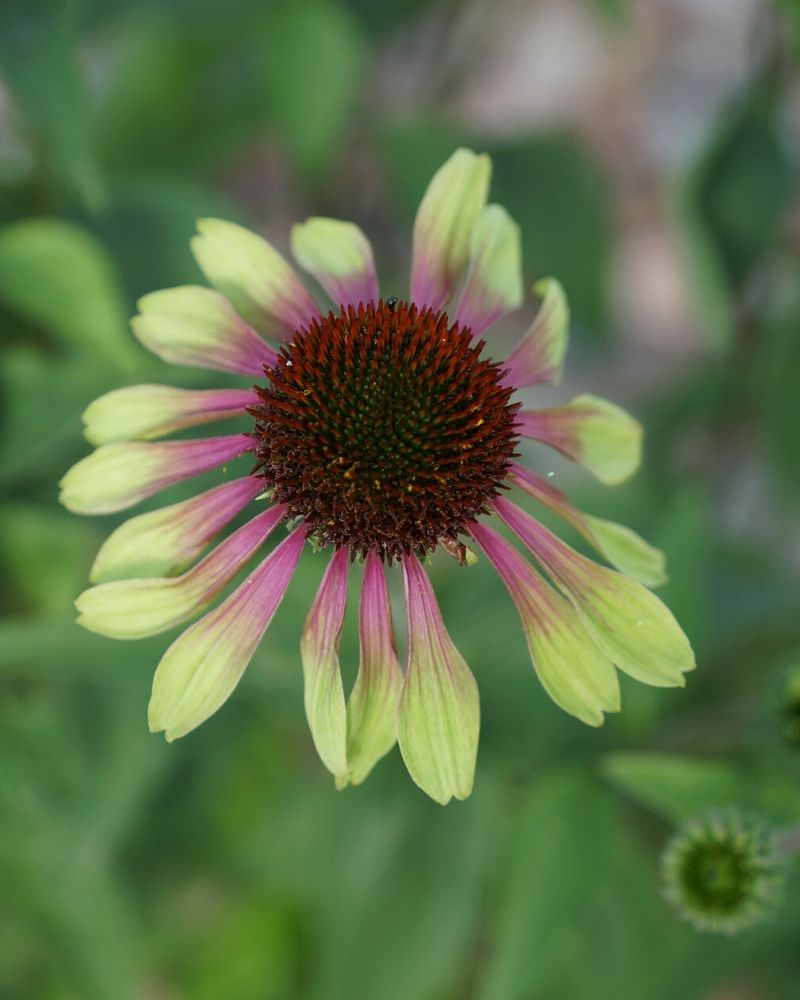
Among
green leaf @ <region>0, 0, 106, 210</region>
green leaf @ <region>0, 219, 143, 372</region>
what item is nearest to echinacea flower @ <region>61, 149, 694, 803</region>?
green leaf @ <region>0, 0, 106, 210</region>

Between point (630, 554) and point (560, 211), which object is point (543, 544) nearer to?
point (630, 554)

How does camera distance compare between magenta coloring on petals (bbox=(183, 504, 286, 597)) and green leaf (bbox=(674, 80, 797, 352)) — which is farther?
green leaf (bbox=(674, 80, 797, 352))

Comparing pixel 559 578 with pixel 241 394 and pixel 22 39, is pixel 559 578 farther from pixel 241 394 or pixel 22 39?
pixel 22 39

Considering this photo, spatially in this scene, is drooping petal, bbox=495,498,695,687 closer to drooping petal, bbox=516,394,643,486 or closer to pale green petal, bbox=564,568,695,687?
pale green petal, bbox=564,568,695,687

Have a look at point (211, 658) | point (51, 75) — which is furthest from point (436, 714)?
point (51, 75)

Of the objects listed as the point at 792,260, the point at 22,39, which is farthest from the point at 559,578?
the point at 792,260
